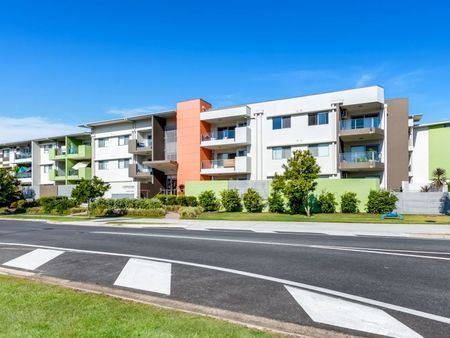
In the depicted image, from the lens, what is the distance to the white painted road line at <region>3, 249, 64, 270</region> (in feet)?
29.2

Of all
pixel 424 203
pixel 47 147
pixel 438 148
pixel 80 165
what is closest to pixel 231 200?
pixel 424 203

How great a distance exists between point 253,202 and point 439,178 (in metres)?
20.5

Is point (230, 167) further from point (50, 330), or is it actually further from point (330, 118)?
point (50, 330)

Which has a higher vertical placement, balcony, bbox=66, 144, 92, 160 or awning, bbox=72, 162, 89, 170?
balcony, bbox=66, 144, 92, 160

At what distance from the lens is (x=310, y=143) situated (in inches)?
1308

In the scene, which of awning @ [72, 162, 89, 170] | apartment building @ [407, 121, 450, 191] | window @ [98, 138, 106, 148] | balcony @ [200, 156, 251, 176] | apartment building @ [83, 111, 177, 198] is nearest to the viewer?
balcony @ [200, 156, 251, 176]

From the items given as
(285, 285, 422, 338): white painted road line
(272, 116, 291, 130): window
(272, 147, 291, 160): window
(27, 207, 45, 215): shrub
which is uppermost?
(272, 116, 291, 130): window

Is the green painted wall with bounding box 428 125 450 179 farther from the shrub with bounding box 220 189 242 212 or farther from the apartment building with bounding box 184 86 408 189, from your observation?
the shrub with bounding box 220 189 242 212

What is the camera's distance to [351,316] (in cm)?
500

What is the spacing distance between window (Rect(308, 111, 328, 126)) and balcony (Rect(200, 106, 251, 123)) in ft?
21.4

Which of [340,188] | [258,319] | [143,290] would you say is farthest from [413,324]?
[340,188]

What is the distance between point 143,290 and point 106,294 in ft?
2.30

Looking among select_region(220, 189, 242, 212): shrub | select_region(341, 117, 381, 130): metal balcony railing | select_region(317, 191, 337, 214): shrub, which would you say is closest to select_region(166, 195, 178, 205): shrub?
select_region(220, 189, 242, 212): shrub

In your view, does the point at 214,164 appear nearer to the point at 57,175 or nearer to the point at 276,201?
the point at 276,201
